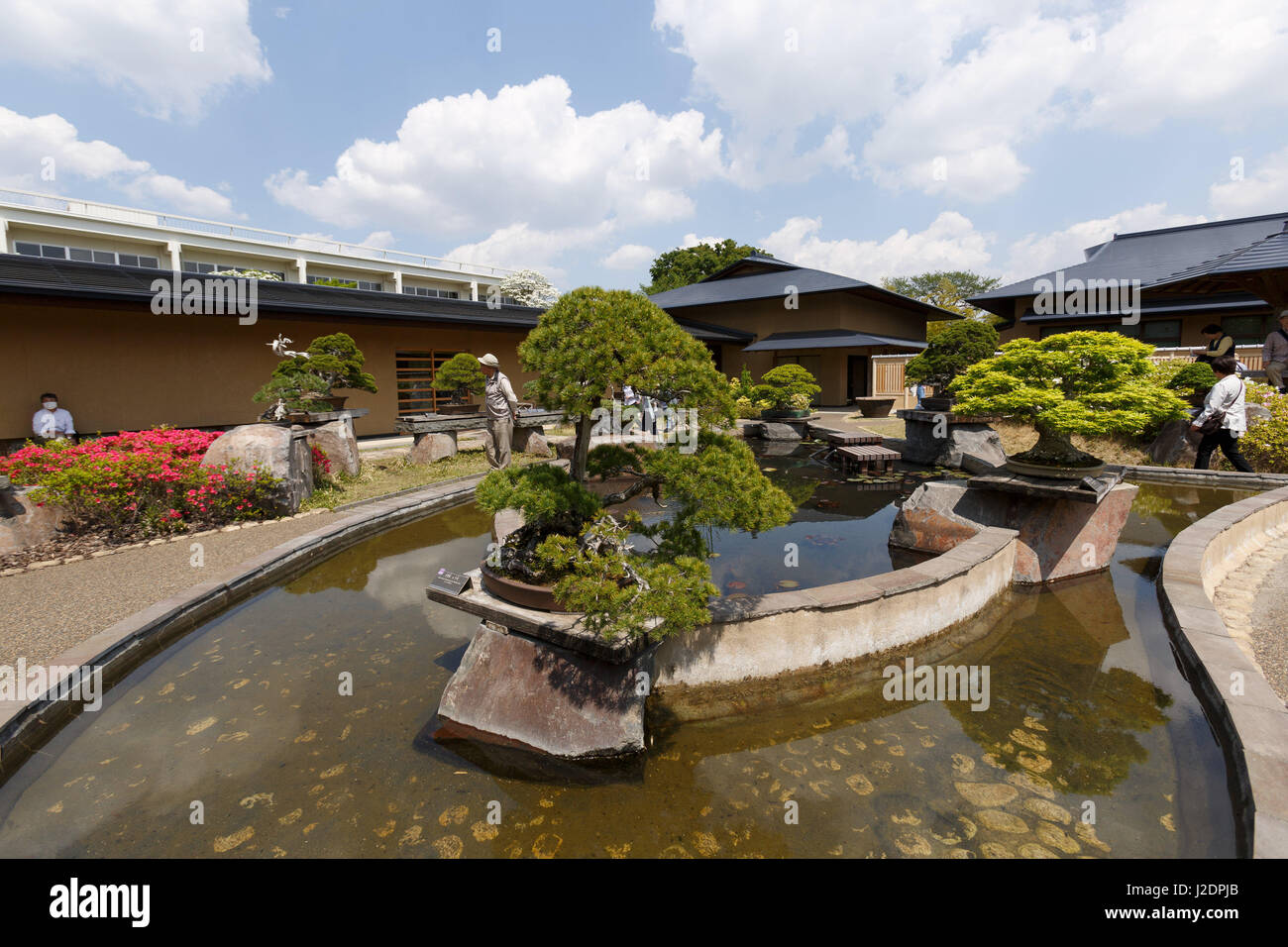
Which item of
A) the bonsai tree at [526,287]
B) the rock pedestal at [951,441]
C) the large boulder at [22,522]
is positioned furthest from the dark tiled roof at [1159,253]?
the bonsai tree at [526,287]

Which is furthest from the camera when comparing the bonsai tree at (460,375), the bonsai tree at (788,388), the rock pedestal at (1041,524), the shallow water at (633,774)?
the bonsai tree at (788,388)

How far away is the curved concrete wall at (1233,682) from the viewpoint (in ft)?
7.86

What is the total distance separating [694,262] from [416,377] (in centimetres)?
3227

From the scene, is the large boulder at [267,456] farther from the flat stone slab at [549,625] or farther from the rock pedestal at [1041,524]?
the rock pedestal at [1041,524]

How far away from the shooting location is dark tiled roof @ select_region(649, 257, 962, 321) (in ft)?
80.9

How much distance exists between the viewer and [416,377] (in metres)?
18.5

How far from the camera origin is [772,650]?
3.86 meters

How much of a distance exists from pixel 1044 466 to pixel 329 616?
6678mm

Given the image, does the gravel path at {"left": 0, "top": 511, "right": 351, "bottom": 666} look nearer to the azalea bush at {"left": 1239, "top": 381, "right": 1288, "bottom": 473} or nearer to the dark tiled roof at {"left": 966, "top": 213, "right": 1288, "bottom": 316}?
the azalea bush at {"left": 1239, "top": 381, "right": 1288, "bottom": 473}

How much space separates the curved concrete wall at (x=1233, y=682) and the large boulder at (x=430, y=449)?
11399 mm

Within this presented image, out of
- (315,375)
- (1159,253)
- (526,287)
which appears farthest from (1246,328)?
(526,287)

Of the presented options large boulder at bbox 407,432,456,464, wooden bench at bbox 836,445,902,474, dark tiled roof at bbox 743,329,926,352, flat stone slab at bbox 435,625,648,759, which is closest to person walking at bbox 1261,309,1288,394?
wooden bench at bbox 836,445,902,474

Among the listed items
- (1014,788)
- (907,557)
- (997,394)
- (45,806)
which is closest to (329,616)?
(45,806)

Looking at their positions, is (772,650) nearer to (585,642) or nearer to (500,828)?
(585,642)
